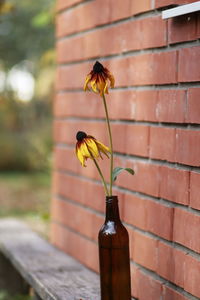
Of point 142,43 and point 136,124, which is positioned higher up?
point 142,43

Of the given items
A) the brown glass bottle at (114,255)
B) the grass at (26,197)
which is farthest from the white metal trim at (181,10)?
the grass at (26,197)

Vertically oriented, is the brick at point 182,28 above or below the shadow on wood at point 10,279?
above

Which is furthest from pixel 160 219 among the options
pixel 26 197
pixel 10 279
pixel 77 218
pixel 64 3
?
pixel 26 197

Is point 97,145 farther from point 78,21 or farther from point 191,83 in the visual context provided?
point 78,21

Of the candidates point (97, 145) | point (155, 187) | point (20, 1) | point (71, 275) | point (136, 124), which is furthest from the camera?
point (20, 1)

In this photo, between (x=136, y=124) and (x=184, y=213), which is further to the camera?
(x=136, y=124)

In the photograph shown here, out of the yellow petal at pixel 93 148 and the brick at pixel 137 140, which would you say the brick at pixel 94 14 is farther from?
the yellow petal at pixel 93 148

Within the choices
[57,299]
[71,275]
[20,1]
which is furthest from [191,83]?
[20,1]
